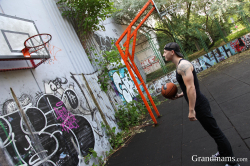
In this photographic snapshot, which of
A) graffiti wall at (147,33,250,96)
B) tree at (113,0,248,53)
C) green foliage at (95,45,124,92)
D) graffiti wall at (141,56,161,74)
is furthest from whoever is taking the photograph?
graffiti wall at (141,56,161,74)

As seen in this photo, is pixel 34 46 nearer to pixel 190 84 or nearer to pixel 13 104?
pixel 13 104

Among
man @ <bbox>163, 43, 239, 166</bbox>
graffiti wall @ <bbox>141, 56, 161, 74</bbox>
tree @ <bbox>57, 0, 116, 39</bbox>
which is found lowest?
man @ <bbox>163, 43, 239, 166</bbox>

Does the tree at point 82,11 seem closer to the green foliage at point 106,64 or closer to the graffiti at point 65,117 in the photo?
→ the green foliage at point 106,64

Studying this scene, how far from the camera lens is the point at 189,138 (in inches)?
153

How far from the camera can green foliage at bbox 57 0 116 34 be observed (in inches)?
259

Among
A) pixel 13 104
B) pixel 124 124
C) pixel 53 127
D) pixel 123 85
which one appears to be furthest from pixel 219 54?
pixel 13 104

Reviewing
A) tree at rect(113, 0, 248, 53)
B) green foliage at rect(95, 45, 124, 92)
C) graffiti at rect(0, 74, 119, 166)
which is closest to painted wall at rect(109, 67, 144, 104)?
green foliage at rect(95, 45, 124, 92)

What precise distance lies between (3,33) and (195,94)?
11.6ft

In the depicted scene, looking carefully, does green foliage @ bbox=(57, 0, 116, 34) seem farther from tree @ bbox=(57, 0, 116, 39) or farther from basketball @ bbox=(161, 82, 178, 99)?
basketball @ bbox=(161, 82, 178, 99)

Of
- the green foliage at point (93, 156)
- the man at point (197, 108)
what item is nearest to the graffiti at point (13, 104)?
the green foliage at point (93, 156)

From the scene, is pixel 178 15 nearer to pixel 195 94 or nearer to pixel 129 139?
pixel 129 139

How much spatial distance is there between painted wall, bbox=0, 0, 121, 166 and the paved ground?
1163mm

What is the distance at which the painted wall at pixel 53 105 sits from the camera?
311cm

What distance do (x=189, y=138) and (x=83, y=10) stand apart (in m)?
5.88
